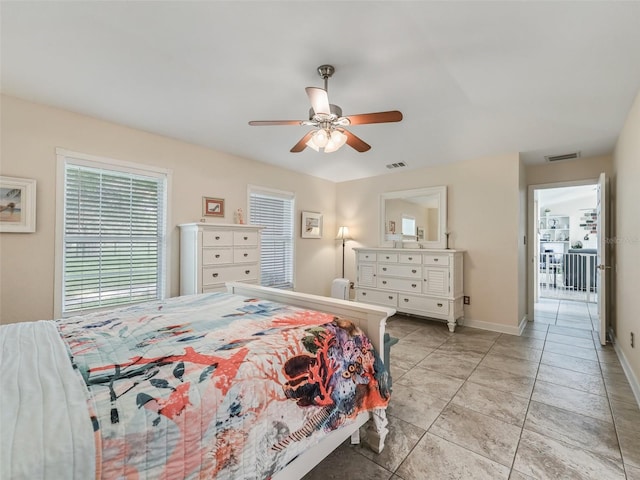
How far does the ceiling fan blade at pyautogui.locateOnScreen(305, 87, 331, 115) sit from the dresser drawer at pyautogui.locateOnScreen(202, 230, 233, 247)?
6.53ft

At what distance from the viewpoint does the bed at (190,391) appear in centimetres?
81

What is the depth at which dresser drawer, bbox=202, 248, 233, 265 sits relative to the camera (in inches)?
132

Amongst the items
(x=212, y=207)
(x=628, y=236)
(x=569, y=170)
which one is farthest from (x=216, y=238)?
(x=569, y=170)

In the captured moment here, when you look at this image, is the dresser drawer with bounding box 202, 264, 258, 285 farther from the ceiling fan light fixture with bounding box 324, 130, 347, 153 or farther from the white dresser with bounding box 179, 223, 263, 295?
the ceiling fan light fixture with bounding box 324, 130, 347, 153

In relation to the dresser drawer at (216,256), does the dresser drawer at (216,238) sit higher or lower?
higher

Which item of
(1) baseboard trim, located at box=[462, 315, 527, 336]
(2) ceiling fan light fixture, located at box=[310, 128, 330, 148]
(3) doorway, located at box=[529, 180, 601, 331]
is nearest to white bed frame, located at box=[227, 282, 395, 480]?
(2) ceiling fan light fixture, located at box=[310, 128, 330, 148]

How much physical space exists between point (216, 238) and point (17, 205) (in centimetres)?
170

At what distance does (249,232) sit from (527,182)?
423 cm

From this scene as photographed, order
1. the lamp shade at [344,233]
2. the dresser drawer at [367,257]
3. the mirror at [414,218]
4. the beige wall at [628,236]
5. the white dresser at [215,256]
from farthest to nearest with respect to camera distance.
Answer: the lamp shade at [344,233] < the dresser drawer at [367,257] < the mirror at [414,218] < the white dresser at [215,256] < the beige wall at [628,236]

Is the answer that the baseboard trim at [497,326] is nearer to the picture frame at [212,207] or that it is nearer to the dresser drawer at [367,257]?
the dresser drawer at [367,257]

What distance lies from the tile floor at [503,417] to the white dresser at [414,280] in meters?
0.68

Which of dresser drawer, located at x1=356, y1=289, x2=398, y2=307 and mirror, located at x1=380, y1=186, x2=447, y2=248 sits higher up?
mirror, located at x1=380, y1=186, x2=447, y2=248

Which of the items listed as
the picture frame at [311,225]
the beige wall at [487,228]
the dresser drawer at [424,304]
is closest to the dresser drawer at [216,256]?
the picture frame at [311,225]

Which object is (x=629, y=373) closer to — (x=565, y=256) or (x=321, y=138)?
(x=321, y=138)
